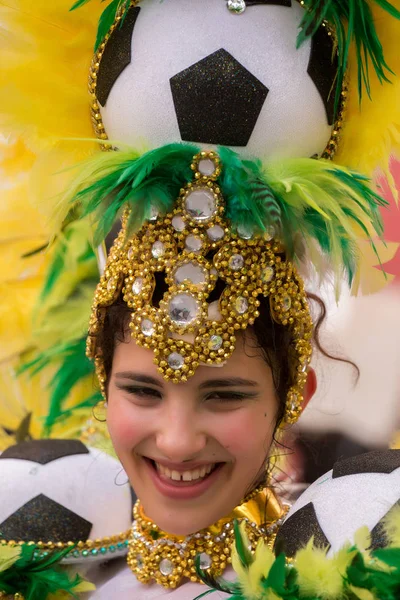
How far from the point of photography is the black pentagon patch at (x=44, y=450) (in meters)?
2.17

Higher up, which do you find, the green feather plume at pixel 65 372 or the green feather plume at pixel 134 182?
the green feather plume at pixel 134 182

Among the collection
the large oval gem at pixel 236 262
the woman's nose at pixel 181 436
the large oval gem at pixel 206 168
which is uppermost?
the large oval gem at pixel 206 168

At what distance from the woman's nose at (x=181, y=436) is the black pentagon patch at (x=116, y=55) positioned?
26.5 inches

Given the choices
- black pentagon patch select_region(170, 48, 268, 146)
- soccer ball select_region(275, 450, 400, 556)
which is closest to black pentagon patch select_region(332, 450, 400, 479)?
soccer ball select_region(275, 450, 400, 556)

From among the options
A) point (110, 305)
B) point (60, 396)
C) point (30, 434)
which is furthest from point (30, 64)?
point (30, 434)

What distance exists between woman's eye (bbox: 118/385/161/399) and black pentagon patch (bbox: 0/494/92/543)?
1.46 ft

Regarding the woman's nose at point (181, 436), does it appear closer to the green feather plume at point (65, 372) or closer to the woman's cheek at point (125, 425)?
the woman's cheek at point (125, 425)

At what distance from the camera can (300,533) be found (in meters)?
1.54

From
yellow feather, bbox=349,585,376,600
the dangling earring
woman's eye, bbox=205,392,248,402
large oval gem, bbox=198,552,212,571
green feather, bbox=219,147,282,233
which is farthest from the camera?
the dangling earring

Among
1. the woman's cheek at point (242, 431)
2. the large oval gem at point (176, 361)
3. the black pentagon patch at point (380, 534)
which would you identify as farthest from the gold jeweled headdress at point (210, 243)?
the black pentagon patch at point (380, 534)

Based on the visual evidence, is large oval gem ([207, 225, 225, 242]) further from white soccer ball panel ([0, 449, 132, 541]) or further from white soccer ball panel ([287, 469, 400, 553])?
white soccer ball panel ([0, 449, 132, 541])

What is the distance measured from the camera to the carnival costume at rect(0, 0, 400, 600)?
1660 mm

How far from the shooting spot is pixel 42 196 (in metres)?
1.93

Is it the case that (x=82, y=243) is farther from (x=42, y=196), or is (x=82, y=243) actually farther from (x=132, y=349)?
(x=132, y=349)
